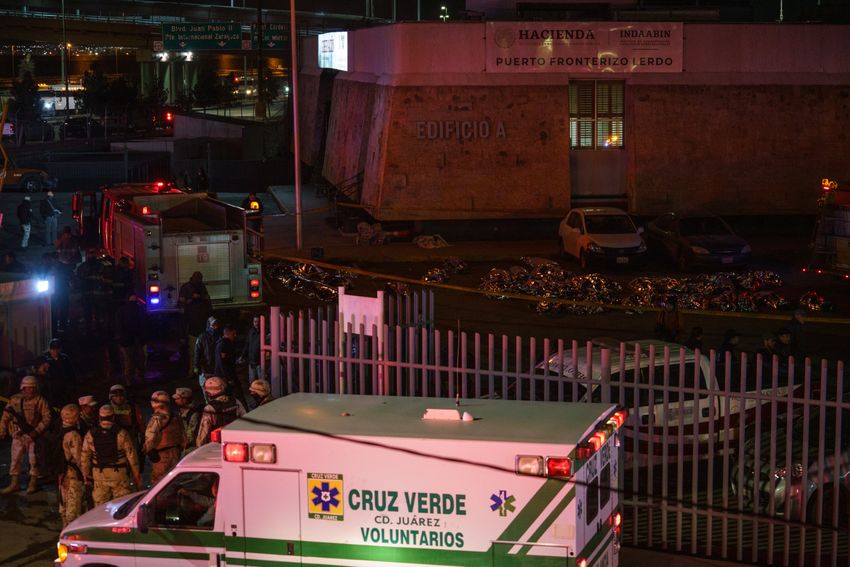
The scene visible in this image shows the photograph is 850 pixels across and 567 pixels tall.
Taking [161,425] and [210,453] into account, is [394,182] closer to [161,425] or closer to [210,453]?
[161,425]

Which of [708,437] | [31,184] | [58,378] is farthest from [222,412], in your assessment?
[31,184]

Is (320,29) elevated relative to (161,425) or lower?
elevated

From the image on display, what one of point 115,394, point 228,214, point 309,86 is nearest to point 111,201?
point 228,214

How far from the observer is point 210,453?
9289 millimetres

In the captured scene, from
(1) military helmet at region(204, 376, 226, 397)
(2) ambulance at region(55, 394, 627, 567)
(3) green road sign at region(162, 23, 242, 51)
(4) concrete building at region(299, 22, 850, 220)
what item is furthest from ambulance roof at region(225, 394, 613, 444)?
(3) green road sign at region(162, 23, 242, 51)

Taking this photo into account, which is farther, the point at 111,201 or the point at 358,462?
the point at 111,201

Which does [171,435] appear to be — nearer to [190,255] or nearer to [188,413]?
[188,413]

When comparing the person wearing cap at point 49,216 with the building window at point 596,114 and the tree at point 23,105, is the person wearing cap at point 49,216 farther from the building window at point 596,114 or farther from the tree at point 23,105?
the tree at point 23,105

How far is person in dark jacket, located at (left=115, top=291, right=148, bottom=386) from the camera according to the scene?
55.6 feet

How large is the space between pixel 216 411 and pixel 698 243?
1718 centimetres

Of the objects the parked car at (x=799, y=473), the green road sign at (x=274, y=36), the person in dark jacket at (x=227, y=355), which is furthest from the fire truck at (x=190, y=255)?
the green road sign at (x=274, y=36)

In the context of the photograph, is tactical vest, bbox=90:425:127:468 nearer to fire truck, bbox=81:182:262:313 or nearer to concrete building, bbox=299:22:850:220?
fire truck, bbox=81:182:262:313

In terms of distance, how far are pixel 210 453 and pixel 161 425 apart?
2.59 m

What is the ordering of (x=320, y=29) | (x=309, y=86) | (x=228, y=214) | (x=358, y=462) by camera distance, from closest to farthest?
(x=358, y=462), (x=228, y=214), (x=309, y=86), (x=320, y=29)
